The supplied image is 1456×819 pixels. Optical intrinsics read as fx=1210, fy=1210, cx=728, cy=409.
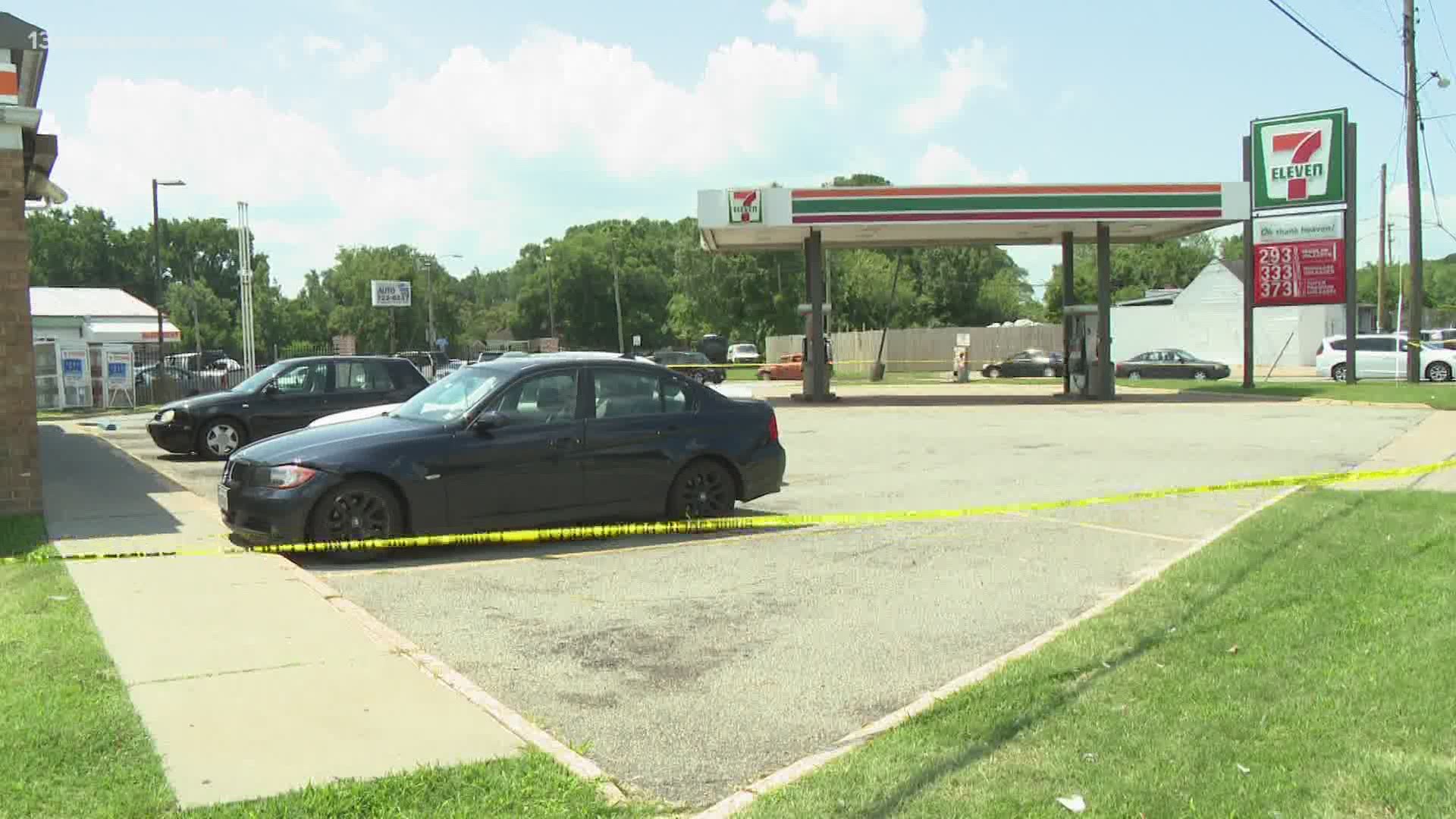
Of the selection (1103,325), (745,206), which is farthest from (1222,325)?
(745,206)

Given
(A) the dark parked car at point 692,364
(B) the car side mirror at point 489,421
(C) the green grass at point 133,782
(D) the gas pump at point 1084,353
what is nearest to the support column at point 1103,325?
(D) the gas pump at point 1084,353

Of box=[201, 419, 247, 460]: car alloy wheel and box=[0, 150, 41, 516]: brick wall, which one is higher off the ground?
box=[0, 150, 41, 516]: brick wall

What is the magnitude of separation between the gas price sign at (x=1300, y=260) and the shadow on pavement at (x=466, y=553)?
26.7 metres

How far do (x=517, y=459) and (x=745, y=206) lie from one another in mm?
21401

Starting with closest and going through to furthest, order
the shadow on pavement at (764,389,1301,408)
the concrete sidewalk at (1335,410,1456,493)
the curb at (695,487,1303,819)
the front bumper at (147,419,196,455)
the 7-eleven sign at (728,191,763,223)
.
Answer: the curb at (695,487,1303,819) < the concrete sidewalk at (1335,410,1456,493) < the front bumper at (147,419,196,455) < the 7-eleven sign at (728,191,763,223) < the shadow on pavement at (764,389,1301,408)

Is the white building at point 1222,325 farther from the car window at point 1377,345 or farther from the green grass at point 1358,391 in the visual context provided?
the green grass at point 1358,391

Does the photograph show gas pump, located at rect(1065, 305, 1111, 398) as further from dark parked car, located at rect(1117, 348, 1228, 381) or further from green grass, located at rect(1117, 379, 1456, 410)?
dark parked car, located at rect(1117, 348, 1228, 381)

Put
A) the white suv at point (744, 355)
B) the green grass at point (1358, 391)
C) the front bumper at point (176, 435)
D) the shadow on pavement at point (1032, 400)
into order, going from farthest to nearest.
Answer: the white suv at point (744, 355) → the shadow on pavement at point (1032, 400) → the green grass at point (1358, 391) → the front bumper at point (176, 435)

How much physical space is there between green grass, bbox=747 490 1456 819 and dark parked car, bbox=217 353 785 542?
4.23m

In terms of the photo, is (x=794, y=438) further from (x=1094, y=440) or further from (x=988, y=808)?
(x=988, y=808)

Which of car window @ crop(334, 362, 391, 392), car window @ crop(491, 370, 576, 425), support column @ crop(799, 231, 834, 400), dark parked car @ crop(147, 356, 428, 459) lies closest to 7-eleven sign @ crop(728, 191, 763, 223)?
support column @ crop(799, 231, 834, 400)

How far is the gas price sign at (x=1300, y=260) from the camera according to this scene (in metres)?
31.7

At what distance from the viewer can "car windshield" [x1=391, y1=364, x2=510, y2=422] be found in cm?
973

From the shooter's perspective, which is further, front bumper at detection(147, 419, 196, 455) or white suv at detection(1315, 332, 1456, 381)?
white suv at detection(1315, 332, 1456, 381)
